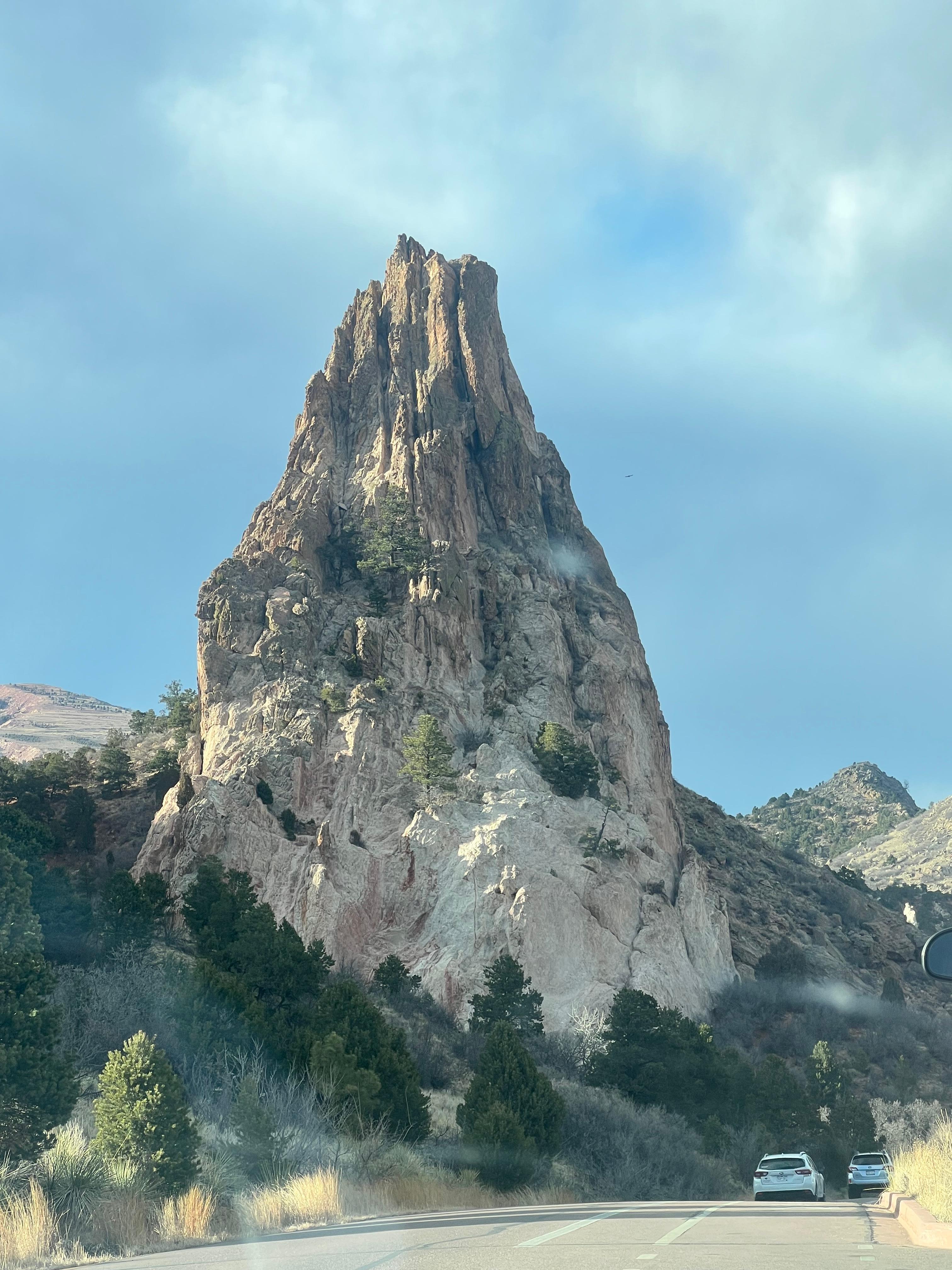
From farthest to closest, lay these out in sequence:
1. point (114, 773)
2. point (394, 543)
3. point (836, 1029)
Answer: point (394, 543) → point (114, 773) → point (836, 1029)

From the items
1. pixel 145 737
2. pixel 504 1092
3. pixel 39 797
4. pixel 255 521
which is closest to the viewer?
pixel 504 1092

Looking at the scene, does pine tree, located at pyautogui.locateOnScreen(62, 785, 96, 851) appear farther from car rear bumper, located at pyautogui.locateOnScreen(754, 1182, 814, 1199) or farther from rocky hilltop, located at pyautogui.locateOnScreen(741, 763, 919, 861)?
rocky hilltop, located at pyautogui.locateOnScreen(741, 763, 919, 861)

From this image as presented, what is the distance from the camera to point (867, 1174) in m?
28.0

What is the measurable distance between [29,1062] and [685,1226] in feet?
31.5

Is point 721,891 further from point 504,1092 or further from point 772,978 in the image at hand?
point 504,1092

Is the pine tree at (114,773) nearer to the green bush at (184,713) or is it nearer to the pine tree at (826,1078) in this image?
the green bush at (184,713)

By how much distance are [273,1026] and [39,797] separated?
39.9 m

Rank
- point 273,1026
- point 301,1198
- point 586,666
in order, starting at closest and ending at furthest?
point 301,1198
point 273,1026
point 586,666

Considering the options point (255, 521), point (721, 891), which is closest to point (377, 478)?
point (255, 521)

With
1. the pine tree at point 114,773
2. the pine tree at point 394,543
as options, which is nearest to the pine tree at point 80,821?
the pine tree at point 114,773

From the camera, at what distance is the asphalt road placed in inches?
386

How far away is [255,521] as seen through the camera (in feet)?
259

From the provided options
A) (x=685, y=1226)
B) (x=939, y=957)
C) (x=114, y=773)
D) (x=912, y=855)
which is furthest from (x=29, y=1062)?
(x=912, y=855)

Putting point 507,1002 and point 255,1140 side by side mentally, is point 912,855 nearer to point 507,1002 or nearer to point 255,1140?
point 507,1002
